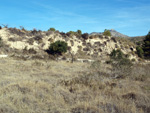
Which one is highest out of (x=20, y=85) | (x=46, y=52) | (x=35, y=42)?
(x=35, y=42)

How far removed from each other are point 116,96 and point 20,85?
393cm

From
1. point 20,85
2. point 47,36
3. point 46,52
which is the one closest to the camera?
point 20,85

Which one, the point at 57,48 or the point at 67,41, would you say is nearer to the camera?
the point at 57,48

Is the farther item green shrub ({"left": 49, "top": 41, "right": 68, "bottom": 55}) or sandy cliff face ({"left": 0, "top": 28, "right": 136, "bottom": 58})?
sandy cliff face ({"left": 0, "top": 28, "right": 136, "bottom": 58})

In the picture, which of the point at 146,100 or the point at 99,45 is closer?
the point at 146,100

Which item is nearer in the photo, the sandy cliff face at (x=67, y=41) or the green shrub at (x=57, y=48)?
the green shrub at (x=57, y=48)

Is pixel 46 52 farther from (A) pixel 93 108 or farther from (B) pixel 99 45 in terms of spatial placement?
(A) pixel 93 108

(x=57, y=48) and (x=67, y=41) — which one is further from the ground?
(x=67, y=41)

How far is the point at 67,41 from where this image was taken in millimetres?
33750

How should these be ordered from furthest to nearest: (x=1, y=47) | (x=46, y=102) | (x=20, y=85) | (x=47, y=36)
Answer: (x=47, y=36) < (x=1, y=47) < (x=20, y=85) < (x=46, y=102)

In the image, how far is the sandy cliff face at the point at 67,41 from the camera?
28.8m

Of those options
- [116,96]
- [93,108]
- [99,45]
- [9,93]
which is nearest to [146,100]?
[116,96]

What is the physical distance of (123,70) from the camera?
400 inches

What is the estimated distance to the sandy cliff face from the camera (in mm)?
28825
